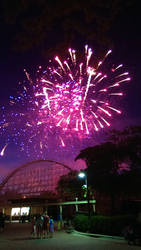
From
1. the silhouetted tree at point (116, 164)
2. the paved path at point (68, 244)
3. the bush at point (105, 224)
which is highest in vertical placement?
the silhouetted tree at point (116, 164)

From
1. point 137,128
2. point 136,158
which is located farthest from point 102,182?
point 137,128

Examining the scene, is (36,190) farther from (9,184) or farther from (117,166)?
(117,166)

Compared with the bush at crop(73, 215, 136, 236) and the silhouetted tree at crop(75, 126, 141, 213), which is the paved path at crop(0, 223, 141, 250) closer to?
the bush at crop(73, 215, 136, 236)

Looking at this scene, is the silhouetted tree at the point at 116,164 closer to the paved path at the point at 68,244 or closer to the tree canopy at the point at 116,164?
the tree canopy at the point at 116,164

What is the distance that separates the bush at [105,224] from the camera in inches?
712

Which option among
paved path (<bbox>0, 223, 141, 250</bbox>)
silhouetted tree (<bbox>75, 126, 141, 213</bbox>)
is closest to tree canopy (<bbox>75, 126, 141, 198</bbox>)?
silhouetted tree (<bbox>75, 126, 141, 213</bbox>)

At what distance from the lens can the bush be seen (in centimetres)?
1808

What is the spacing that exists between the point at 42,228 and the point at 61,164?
7893 cm

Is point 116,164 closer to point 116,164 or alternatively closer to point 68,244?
point 116,164

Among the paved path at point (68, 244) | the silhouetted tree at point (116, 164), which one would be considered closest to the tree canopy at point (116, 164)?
the silhouetted tree at point (116, 164)

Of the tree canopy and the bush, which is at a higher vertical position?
the tree canopy

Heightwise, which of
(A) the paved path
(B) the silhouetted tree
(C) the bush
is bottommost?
(A) the paved path

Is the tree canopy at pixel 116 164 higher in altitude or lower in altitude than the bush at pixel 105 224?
higher

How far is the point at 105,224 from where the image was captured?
63.4 feet
